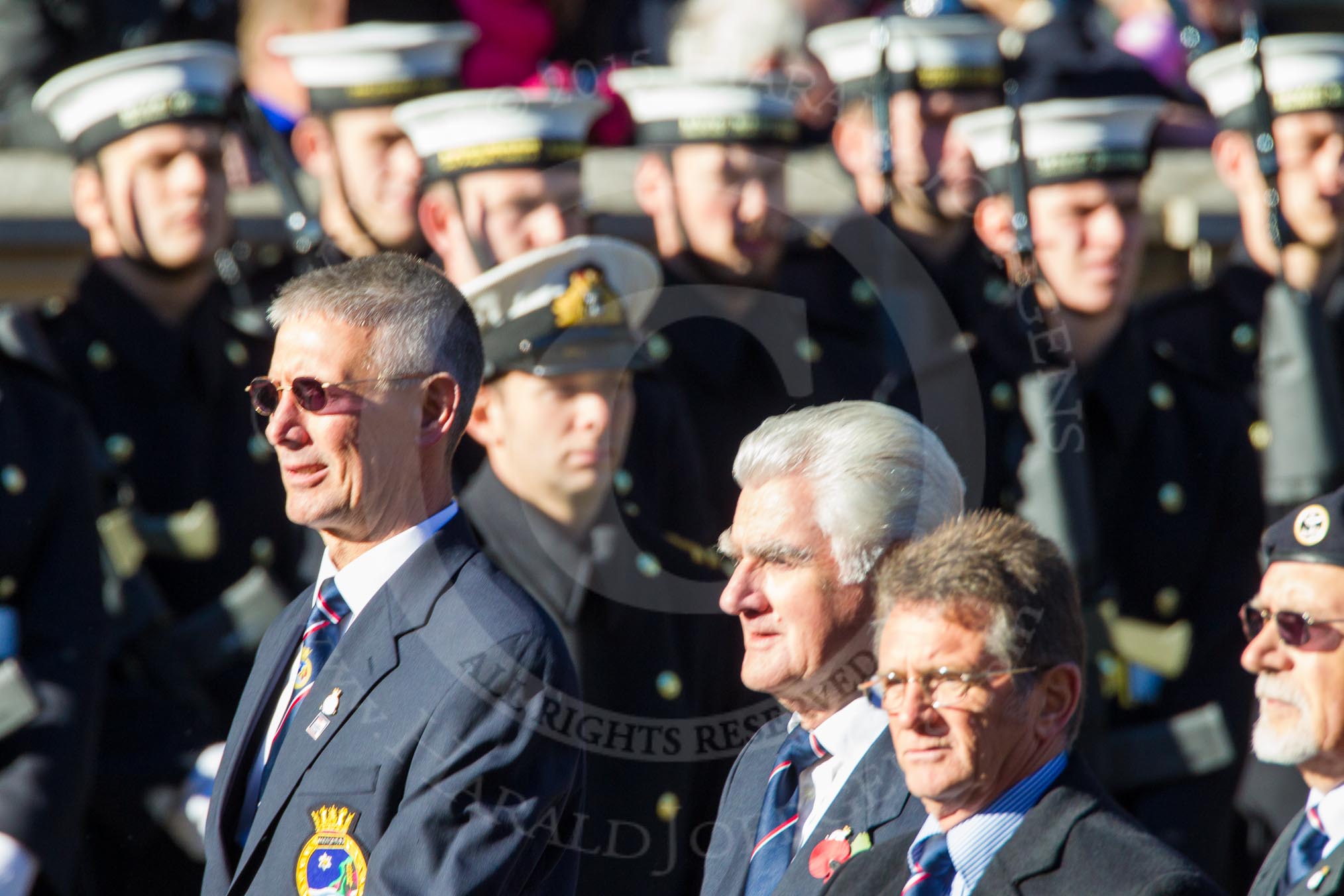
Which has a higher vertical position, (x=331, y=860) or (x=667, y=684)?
(x=331, y=860)

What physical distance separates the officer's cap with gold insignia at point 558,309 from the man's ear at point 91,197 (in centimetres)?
96

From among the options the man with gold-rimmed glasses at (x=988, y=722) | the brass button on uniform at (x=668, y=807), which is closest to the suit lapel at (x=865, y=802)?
the man with gold-rimmed glasses at (x=988, y=722)

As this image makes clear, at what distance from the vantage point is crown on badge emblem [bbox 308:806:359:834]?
2.65m

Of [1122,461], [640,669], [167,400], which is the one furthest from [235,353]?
[1122,461]

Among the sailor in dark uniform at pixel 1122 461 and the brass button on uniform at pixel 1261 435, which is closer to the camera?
the sailor in dark uniform at pixel 1122 461

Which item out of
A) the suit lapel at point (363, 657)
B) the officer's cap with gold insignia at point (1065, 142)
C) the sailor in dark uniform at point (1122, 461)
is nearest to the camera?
the suit lapel at point (363, 657)

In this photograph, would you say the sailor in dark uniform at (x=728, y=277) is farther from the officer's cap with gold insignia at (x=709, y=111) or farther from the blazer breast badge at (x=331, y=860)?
the blazer breast badge at (x=331, y=860)

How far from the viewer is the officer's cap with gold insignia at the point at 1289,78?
19.7 ft

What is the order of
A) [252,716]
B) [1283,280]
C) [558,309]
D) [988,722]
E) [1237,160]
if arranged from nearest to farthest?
[988,722] → [252,716] → [558,309] → [1283,280] → [1237,160]

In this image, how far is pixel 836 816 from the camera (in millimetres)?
2803

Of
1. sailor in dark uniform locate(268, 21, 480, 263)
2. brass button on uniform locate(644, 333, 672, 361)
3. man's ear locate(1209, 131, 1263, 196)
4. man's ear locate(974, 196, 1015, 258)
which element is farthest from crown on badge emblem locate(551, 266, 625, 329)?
man's ear locate(1209, 131, 1263, 196)

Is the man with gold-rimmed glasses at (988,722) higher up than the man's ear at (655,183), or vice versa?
the man's ear at (655,183)

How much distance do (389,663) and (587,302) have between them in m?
1.98

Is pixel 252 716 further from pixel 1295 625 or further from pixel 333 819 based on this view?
A: pixel 1295 625
